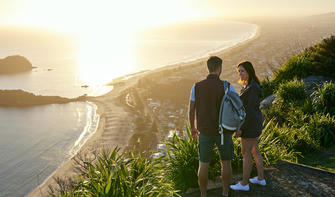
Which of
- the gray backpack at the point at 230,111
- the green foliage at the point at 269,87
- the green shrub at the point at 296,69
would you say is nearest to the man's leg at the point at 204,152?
the gray backpack at the point at 230,111

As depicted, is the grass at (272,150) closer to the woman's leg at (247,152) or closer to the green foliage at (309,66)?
the green foliage at (309,66)

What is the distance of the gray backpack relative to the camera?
4.06m

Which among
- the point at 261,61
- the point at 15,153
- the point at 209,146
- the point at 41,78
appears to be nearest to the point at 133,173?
the point at 209,146

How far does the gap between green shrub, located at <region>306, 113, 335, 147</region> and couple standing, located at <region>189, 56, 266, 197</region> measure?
4.87 meters

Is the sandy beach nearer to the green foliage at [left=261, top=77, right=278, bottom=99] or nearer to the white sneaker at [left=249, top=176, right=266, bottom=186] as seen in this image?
the green foliage at [left=261, top=77, right=278, bottom=99]

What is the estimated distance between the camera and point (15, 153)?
119ft

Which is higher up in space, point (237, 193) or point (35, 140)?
point (237, 193)

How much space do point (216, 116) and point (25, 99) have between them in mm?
57600

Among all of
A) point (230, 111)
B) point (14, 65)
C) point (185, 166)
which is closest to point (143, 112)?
point (185, 166)

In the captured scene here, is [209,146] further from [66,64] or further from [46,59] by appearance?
[46,59]

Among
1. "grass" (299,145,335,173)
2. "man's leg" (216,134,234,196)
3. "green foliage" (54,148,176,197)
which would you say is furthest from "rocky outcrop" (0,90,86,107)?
"man's leg" (216,134,234,196)

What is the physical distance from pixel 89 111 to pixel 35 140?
29.0ft

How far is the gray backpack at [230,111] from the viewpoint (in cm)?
406

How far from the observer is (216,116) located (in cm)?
414
